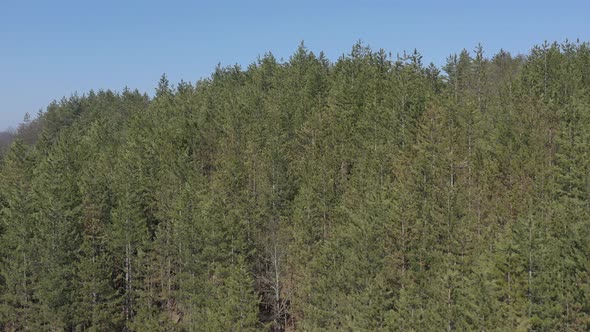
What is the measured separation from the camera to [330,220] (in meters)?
35.1

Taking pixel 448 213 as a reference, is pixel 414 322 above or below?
below

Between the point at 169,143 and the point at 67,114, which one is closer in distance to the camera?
the point at 169,143

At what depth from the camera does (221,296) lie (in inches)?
1233

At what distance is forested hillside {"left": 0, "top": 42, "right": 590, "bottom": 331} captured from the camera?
23641 millimetres

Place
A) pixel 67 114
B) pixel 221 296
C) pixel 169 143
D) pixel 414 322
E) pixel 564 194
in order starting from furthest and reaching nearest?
1. pixel 67 114
2. pixel 169 143
3. pixel 221 296
4. pixel 564 194
5. pixel 414 322

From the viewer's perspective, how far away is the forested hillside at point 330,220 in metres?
23.6

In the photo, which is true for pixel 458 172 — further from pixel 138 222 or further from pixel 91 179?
pixel 91 179

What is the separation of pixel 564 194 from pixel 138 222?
2808 centimetres

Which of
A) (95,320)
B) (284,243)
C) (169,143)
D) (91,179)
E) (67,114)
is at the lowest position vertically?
(95,320)

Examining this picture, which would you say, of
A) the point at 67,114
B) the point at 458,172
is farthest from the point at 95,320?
the point at 67,114

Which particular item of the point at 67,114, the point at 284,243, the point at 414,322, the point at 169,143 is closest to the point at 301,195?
the point at 284,243

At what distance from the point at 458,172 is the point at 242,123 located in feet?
73.7

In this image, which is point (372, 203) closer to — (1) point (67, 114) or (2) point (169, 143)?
(2) point (169, 143)

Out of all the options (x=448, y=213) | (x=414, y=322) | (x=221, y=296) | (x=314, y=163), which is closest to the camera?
(x=414, y=322)
